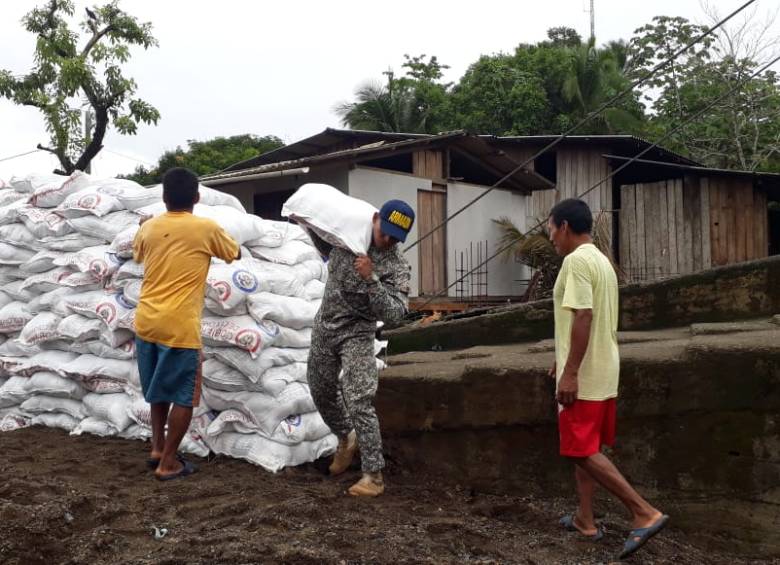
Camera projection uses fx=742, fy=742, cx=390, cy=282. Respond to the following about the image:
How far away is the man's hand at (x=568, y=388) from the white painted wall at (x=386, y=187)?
745 centimetres

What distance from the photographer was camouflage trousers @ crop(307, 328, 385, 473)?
336 cm

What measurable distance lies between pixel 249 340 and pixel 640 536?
2.05 meters

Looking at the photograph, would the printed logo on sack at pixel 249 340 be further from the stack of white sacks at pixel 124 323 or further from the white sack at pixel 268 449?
the white sack at pixel 268 449

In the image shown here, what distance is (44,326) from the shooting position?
15.3ft

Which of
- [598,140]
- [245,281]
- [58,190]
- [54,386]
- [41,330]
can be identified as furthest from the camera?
[598,140]

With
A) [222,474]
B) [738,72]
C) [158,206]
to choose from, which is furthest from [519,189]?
[222,474]

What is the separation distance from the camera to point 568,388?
9.27 ft

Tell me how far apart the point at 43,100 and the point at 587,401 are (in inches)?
476

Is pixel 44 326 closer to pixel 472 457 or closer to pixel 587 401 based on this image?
pixel 472 457

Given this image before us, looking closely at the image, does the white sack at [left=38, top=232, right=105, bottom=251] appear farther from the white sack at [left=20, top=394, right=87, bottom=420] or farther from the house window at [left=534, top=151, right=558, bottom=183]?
the house window at [left=534, top=151, right=558, bottom=183]

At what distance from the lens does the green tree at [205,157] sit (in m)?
21.9

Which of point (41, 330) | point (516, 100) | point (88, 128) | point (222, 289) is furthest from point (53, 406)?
point (516, 100)

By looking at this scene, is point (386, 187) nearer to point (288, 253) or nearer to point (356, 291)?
point (288, 253)

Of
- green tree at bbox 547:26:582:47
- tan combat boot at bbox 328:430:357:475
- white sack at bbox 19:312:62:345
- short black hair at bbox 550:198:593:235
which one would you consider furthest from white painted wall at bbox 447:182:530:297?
green tree at bbox 547:26:582:47
